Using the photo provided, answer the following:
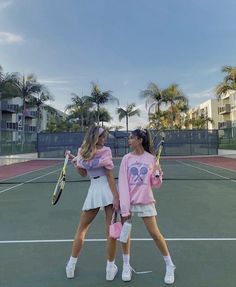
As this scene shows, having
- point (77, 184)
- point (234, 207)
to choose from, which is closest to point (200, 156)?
point (77, 184)

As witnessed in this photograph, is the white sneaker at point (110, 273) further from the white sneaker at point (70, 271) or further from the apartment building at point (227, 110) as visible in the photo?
the apartment building at point (227, 110)

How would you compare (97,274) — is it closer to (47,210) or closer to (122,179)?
(122,179)

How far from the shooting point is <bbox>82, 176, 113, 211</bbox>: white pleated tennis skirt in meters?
4.09

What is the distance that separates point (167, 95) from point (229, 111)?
96.1 feet

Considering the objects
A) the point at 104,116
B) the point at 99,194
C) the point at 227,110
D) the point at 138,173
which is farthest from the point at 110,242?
the point at 227,110

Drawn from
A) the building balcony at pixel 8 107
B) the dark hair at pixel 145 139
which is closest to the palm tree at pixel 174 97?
the building balcony at pixel 8 107

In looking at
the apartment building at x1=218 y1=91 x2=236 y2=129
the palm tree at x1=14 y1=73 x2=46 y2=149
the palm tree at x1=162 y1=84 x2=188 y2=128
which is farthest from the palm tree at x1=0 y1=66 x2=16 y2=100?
the apartment building at x1=218 y1=91 x2=236 y2=129

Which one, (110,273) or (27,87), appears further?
(27,87)

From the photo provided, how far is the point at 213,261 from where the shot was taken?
466cm

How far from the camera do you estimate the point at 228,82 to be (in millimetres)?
39312

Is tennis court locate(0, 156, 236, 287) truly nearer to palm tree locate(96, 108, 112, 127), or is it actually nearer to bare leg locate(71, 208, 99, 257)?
bare leg locate(71, 208, 99, 257)

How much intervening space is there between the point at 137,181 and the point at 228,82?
1486 inches

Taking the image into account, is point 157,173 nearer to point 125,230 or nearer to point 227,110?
point 125,230

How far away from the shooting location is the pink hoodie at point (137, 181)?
396cm
